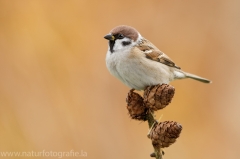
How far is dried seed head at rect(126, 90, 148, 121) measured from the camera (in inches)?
68.1

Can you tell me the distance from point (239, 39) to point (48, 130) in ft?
6.06

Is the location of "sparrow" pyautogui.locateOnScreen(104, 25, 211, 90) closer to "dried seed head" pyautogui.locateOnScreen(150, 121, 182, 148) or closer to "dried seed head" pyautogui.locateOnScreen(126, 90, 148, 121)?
"dried seed head" pyautogui.locateOnScreen(126, 90, 148, 121)

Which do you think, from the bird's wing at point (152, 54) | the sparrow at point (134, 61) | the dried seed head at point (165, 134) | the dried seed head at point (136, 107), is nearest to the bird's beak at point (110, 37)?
the sparrow at point (134, 61)

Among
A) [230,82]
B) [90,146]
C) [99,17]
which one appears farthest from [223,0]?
[90,146]

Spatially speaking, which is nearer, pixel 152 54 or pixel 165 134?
pixel 165 134

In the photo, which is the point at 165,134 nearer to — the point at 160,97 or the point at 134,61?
the point at 160,97

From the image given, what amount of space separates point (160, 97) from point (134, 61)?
791 mm

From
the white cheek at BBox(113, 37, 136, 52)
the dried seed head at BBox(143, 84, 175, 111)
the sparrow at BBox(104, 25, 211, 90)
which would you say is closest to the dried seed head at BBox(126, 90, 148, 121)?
the dried seed head at BBox(143, 84, 175, 111)

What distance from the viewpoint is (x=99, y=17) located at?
12.6 ft

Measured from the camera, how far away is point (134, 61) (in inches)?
95.7

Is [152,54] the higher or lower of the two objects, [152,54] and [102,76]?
the higher

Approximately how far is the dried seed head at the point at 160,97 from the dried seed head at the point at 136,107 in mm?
36

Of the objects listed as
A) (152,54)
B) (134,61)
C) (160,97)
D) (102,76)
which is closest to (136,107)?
(160,97)

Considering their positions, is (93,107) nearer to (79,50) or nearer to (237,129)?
(79,50)
